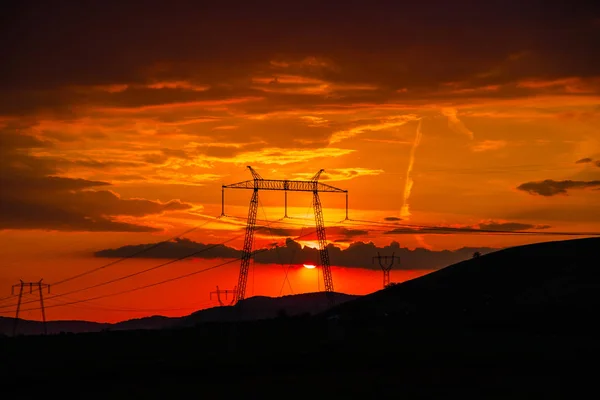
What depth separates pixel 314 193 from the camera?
564 ft

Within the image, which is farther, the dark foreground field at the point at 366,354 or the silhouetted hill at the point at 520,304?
the silhouetted hill at the point at 520,304

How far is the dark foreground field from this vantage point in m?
85.3

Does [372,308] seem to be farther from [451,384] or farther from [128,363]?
[451,384]

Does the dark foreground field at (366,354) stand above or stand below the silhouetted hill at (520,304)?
below

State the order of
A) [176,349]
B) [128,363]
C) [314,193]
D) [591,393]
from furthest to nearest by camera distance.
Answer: [314,193]
[176,349]
[128,363]
[591,393]

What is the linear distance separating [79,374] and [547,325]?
259 ft

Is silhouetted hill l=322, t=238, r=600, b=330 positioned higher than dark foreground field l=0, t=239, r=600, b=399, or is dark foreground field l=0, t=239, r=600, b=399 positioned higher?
silhouetted hill l=322, t=238, r=600, b=330

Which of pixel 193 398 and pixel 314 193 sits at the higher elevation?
pixel 314 193

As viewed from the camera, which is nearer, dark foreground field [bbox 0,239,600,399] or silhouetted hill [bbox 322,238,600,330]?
dark foreground field [bbox 0,239,600,399]

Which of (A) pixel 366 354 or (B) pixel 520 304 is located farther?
(B) pixel 520 304

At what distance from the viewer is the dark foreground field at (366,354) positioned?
280 ft

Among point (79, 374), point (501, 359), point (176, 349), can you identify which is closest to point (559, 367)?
point (501, 359)

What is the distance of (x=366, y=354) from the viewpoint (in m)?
118

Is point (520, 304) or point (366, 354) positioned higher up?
point (520, 304)
